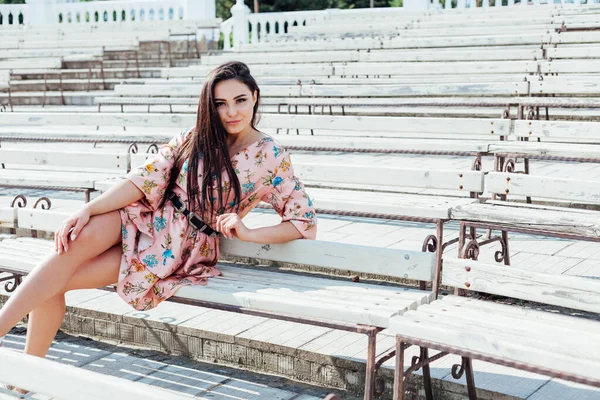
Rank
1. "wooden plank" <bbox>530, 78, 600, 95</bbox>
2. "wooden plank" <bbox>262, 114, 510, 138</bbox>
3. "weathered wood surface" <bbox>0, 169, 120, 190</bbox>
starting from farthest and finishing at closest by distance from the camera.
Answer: "wooden plank" <bbox>530, 78, 600, 95</bbox> < "wooden plank" <bbox>262, 114, 510, 138</bbox> < "weathered wood surface" <bbox>0, 169, 120, 190</bbox>

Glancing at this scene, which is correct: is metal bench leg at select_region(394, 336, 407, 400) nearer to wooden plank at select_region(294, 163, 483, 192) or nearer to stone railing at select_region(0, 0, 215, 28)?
wooden plank at select_region(294, 163, 483, 192)

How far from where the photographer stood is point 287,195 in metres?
3.57

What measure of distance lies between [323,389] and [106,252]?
1.05 meters

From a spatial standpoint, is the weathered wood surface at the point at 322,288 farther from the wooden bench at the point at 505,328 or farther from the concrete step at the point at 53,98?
the concrete step at the point at 53,98

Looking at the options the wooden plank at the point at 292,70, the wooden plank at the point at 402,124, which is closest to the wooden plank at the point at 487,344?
the wooden plank at the point at 402,124

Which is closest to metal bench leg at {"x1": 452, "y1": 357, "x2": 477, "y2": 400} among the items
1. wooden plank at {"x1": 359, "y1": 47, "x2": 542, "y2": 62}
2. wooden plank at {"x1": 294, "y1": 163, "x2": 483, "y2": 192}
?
wooden plank at {"x1": 294, "y1": 163, "x2": 483, "y2": 192}

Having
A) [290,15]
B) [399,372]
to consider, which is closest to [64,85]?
[290,15]

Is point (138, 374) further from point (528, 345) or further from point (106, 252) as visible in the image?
point (528, 345)

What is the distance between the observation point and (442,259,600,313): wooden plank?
3053 mm

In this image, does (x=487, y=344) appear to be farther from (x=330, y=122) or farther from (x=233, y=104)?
(x=330, y=122)

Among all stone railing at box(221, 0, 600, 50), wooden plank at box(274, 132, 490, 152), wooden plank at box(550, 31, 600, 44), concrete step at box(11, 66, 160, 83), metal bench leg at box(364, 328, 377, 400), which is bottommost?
metal bench leg at box(364, 328, 377, 400)

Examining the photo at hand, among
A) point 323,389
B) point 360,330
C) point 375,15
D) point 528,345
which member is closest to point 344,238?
point 323,389

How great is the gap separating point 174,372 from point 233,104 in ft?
3.95

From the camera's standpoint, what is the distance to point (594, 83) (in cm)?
877
